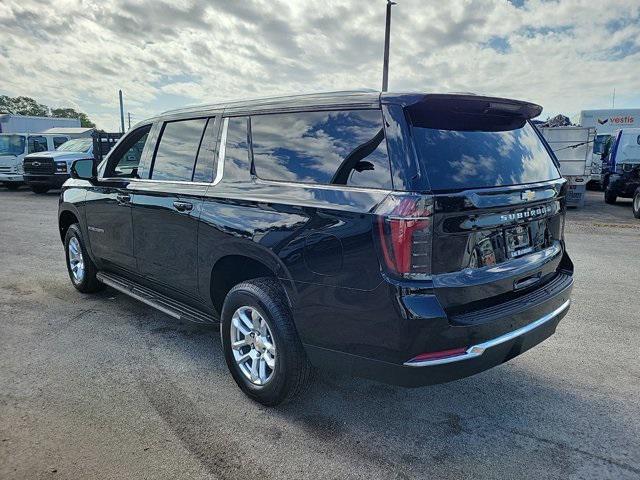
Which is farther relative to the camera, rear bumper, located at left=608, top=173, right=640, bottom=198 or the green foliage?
the green foliage

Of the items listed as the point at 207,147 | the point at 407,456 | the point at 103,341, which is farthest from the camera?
the point at 103,341

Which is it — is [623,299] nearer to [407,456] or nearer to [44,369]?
[407,456]

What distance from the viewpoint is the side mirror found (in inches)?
188

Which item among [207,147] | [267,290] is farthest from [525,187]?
[207,147]

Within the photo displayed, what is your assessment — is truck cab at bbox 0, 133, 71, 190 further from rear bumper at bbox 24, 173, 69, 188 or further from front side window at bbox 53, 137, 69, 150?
rear bumper at bbox 24, 173, 69, 188

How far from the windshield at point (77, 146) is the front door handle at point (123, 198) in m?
15.5

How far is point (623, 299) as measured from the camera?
5176mm

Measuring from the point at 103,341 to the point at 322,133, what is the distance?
272 centimetres

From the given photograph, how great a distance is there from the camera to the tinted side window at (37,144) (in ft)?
64.1

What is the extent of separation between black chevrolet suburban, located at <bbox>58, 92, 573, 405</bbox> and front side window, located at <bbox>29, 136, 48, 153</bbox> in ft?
63.4

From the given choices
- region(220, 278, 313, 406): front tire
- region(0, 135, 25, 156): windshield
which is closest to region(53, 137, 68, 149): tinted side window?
region(0, 135, 25, 156): windshield

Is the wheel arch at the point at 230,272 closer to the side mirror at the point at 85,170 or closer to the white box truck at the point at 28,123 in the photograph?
the side mirror at the point at 85,170

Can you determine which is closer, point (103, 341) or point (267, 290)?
point (267, 290)

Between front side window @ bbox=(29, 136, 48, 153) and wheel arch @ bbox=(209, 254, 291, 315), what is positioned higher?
front side window @ bbox=(29, 136, 48, 153)
